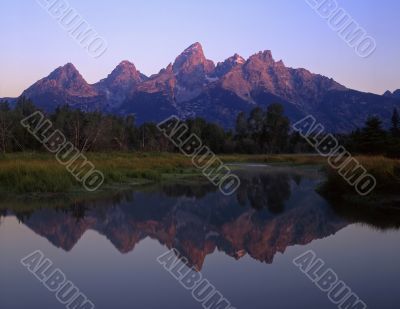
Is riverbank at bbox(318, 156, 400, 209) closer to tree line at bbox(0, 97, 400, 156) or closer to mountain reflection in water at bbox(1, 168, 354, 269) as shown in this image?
mountain reflection in water at bbox(1, 168, 354, 269)

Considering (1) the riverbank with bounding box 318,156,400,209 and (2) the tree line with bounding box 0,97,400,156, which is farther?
(2) the tree line with bounding box 0,97,400,156

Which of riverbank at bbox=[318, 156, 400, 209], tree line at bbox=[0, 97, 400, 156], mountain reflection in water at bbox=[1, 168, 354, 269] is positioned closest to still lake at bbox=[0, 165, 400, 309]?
mountain reflection in water at bbox=[1, 168, 354, 269]

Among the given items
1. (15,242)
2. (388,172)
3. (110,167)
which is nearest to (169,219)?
(15,242)

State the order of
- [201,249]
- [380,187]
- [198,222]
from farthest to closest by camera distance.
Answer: [380,187] → [198,222] → [201,249]

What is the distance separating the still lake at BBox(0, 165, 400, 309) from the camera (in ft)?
25.5

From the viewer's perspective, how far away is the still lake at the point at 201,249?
25.5 ft

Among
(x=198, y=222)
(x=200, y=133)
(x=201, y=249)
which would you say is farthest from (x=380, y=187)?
(x=200, y=133)

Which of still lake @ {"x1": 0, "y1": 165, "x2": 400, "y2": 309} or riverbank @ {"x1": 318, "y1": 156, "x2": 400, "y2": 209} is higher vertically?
riverbank @ {"x1": 318, "y1": 156, "x2": 400, "y2": 209}

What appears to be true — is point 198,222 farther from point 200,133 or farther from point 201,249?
point 200,133

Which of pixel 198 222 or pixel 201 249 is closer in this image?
pixel 201 249

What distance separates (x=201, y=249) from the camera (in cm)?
1143

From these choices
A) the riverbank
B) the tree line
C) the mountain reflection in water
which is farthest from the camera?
the tree line

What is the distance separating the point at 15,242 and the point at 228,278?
19.7 feet

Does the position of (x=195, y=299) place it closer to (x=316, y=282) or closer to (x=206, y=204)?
(x=316, y=282)
